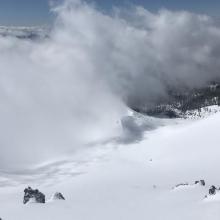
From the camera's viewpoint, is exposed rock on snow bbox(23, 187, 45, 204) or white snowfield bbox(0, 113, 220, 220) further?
exposed rock on snow bbox(23, 187, 45, 204)

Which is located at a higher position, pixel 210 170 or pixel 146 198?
pixel 210 170

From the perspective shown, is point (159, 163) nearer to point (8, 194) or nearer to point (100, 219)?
point (8, 194)

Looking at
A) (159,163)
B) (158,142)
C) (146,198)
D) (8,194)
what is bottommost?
(146,198)

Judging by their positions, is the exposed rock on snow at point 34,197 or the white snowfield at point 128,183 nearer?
the white snowfield at point 128,183

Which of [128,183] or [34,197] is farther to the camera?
[128,183]

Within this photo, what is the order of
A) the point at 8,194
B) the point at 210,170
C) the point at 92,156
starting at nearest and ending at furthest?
1. the point at 8,194
2. the point at 210,170
3. the point at 92,156

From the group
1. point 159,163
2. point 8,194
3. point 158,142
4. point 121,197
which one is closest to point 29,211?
point 121,197

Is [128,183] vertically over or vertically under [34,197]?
over

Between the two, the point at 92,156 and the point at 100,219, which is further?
the point at 92,156
